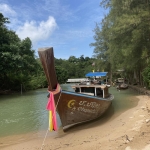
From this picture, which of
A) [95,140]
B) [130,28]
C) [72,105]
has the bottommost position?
[95,140]

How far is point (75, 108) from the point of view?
311 inches

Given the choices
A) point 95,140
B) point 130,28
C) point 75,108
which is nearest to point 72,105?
point 75,108

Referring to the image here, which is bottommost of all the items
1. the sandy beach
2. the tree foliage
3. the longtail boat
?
the sandy beach

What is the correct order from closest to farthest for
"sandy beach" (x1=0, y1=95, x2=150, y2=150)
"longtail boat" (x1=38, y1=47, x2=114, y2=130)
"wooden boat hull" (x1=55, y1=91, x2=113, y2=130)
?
"sandy beach" (x1=0, y1=95, x2=150, y2=150) → "longtail boat" (x1=38, y1=47, x2=114, y2=130) → "wooden boat hull" (x1=55, y1=91, x2=113, y2=130)

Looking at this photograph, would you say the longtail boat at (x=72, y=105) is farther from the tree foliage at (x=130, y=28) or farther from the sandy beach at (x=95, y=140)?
the tree foliage at (x=130, y=28)

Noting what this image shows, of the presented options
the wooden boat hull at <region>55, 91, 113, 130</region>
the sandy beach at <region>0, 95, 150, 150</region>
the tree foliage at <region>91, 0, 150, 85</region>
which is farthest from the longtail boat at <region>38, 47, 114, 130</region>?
the tree foliage at <region>91, 0, 150, 85</region>

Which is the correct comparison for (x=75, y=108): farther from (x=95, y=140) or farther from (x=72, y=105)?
(x=95, y=140)

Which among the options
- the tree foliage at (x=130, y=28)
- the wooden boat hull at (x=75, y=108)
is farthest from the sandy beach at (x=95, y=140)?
the tree foliage at (x=130, y=28)

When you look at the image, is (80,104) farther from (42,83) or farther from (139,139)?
(42,83)

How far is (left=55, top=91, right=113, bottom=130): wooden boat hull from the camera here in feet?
25.0

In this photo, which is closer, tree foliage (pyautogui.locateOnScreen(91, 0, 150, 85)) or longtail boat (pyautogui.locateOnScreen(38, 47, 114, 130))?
longtail boat (pyautogui.locateOnScreen(38, 47, 114, 130))

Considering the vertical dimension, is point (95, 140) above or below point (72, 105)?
below

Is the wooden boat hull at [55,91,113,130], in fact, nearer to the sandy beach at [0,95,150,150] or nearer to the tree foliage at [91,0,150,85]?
the sandy beach at [0,95,150,150]

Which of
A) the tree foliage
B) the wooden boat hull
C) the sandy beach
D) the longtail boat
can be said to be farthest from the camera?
the tree foliage
